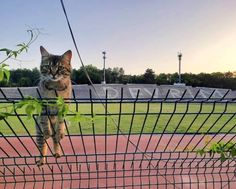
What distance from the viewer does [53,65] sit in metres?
3.66

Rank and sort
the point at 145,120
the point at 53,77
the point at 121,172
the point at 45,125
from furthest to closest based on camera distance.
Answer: the point at 121,172 < the point at 53,77 < the point at 45,125 < the point at 145,120

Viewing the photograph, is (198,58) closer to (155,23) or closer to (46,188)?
(155,23)

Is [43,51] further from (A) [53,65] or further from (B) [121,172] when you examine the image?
(B) [121,172]

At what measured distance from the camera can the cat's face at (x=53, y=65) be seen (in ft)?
12.0

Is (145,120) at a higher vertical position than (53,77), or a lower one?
lower

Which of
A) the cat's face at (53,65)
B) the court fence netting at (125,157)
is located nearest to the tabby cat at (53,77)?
the cat's face at (53,65)

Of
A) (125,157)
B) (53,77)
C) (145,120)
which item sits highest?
(53,77)

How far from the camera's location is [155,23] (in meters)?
26.2

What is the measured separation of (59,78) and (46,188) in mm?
1283

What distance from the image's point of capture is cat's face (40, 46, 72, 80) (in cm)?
366

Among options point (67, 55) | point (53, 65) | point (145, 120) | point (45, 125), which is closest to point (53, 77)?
point (53, 65)

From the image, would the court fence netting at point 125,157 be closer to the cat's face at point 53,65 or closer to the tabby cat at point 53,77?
the tabby cat at point 53,77

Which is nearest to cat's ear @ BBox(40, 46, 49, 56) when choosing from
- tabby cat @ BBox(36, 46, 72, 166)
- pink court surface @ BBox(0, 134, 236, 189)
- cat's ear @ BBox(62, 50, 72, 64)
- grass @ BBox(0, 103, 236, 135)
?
tabby cat @ BBox(36, 46, 72, 166)

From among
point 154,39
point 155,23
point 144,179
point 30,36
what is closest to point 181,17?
point 155,23
